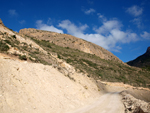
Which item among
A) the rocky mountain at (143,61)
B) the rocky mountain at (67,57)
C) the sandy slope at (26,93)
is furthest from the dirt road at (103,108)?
the rocky mountain at (143,61)

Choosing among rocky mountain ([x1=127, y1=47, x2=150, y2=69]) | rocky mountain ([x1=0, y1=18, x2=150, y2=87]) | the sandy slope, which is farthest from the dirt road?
rocky mountain ([x1=127, y1=47, x2=150, y2=69])

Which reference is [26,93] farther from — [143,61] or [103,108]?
[143,61]

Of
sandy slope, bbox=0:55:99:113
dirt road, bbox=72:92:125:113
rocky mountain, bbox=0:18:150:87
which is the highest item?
rocky mountain, bbox=0:18:150:87

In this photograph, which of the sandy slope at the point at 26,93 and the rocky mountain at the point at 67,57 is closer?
the sandy slope at the point at 26,93

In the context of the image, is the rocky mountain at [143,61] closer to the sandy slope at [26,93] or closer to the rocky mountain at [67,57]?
the rocky mountain at [67,57]

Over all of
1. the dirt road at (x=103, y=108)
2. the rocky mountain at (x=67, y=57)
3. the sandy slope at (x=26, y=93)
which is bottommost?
the dirt road at (x=103, y=108)

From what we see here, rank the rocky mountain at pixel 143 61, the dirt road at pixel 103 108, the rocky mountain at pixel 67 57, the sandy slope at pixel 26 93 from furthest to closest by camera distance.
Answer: the rocky mountain at pixel 143 61
the rocky mountain at pixel 67 57
the dirt road at pixel 103 108
the sandy slope at pixel 26 93

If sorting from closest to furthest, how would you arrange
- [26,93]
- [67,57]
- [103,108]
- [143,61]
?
[26,93]
[103,108]
[67,57]
[143,61]

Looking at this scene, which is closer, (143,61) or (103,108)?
(103,108)

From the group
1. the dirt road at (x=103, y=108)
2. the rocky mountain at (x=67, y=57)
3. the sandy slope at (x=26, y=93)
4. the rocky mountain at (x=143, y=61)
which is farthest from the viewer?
the rocky mountain at (x=143, y=61)

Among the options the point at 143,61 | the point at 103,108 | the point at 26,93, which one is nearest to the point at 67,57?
the point at 103,108

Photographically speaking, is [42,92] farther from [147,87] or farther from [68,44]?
[68,44]

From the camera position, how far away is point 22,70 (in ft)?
29.0

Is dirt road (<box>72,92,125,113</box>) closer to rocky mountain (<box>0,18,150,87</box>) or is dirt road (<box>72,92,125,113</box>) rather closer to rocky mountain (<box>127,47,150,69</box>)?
rocky mountain (<box>0,18,150,87</box>)
